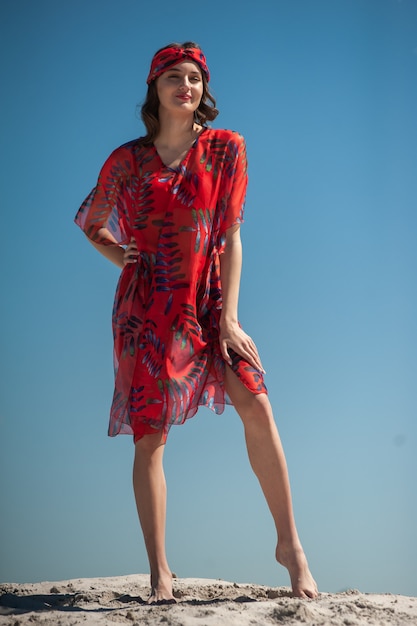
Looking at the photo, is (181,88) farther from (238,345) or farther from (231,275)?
(238,345)

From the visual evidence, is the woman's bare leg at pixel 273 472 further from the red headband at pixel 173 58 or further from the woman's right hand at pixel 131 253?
the red headband at pixel 173 58

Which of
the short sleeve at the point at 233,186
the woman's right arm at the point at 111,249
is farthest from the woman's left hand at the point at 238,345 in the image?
the woman's right arm at the point at 111,249

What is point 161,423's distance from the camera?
11.2 feet

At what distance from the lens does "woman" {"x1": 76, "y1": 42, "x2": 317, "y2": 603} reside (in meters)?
3.34

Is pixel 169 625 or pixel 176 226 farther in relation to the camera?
pixel 176 226

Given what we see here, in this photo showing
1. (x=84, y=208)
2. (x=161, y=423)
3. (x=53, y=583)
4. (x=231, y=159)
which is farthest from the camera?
(x=53, y=583)

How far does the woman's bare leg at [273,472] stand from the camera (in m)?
3.19

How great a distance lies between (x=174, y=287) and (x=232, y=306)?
274 mm

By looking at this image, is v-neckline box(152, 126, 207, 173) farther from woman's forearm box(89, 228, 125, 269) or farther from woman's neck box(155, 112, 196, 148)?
woman's forearm box(89, 228, 125, 269)

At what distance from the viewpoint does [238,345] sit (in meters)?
3.43

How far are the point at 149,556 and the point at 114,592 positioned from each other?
61 cm

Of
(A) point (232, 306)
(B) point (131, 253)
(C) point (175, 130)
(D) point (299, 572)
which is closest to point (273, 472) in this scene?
(D) point (299, 572)

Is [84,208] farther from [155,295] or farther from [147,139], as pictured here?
[155,295]

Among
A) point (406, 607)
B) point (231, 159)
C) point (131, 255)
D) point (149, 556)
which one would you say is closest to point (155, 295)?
point (131, 255)
